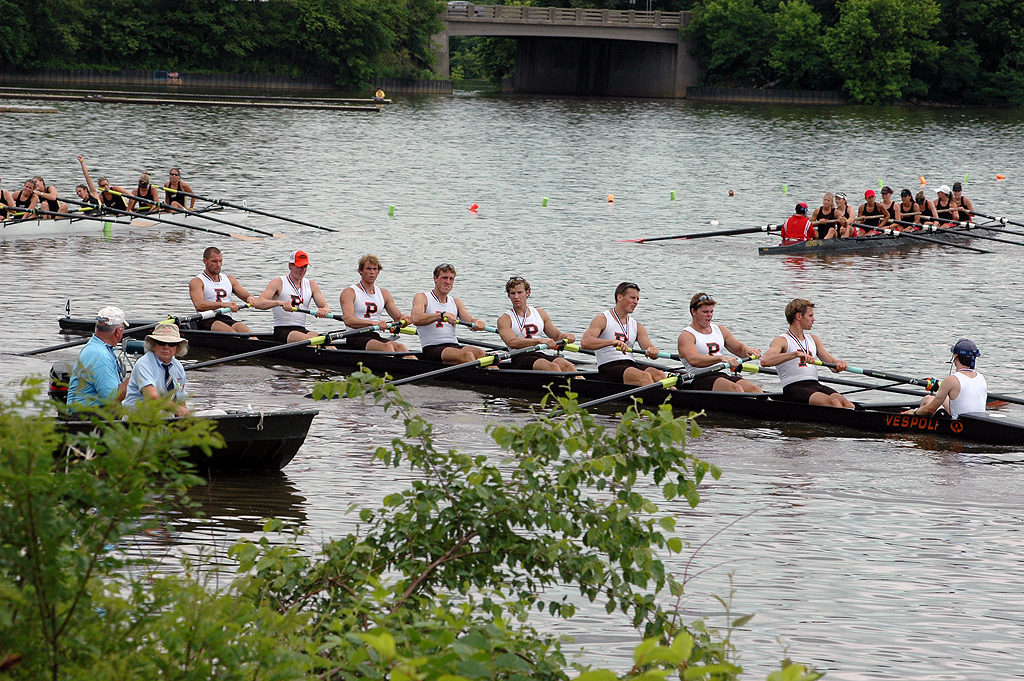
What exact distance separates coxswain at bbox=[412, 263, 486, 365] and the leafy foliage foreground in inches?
340

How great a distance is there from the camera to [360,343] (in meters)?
15.1

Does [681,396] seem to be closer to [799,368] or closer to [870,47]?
[799,368]

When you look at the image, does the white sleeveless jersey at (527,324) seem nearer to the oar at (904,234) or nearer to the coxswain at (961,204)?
the oar at (904,234)

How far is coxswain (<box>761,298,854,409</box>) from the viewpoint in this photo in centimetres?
1298

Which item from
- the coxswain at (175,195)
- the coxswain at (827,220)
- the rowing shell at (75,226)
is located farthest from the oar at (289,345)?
the coxswain at (827,220)

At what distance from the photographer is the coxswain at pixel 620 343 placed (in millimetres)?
13602

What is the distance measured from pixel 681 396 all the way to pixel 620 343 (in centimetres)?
88

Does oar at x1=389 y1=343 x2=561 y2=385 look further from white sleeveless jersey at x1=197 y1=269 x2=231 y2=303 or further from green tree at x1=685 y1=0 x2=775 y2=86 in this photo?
green tree at x1=685 y1=0 x2=775 y2=86

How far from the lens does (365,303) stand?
1508 cm

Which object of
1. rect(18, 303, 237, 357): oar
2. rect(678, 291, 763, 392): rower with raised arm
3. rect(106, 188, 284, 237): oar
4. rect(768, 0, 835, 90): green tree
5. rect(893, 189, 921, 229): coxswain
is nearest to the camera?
rect(678, 291, 763, 392): rower with raised arm

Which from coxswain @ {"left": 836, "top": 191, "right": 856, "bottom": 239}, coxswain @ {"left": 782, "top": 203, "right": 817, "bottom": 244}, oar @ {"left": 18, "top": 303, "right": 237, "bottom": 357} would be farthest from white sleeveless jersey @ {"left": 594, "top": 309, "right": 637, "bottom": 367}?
coxswain @ {"left": 836, "top": 191, "right": 856, "bottom": 239}

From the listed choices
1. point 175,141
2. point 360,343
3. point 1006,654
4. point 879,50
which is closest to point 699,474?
point 1006,654

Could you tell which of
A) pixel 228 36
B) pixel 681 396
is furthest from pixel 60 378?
pixel 228 36

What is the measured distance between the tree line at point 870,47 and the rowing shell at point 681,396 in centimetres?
7180
